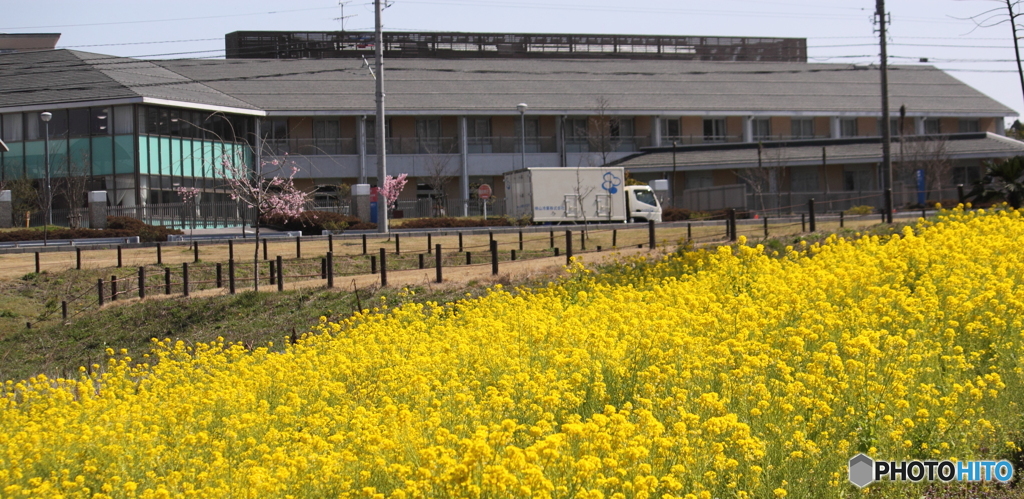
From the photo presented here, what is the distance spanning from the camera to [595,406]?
8.05 m

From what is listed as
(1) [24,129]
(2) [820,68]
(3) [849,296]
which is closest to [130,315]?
(3) [849,296]

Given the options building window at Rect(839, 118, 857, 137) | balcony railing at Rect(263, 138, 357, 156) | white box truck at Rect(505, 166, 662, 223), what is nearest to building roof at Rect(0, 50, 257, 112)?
balcony railing at Rect(263, 138, 357, 156)

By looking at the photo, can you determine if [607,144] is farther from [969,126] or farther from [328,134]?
[969,126]

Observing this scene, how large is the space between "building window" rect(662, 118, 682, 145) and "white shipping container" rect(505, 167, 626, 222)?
16630 mm

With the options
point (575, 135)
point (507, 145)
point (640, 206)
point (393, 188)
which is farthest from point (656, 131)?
point (393, 188)

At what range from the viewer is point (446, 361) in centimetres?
962

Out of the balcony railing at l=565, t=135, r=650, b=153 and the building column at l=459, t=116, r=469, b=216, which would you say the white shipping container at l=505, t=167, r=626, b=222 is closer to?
the building column at l=459, t=116, r=469, b=216

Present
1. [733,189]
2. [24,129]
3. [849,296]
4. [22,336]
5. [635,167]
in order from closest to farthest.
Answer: [849,296], [22,336], [24,129], [733,189], [635,167]

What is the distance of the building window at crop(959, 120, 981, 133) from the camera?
209 ft

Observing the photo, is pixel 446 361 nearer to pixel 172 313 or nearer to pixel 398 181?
pixel 172 313

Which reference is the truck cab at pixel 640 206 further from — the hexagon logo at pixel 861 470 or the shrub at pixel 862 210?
the hexagon logo at pixel 861 470

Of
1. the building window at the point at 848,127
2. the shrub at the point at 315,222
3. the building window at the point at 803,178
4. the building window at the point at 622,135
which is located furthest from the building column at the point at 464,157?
the building window at the point at 848,127

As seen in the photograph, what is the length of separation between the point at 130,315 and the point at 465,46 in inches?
1834
